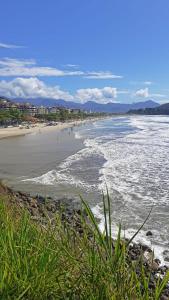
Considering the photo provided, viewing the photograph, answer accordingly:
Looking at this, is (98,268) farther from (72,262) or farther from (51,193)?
(51,193)

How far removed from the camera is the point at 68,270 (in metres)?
2.56

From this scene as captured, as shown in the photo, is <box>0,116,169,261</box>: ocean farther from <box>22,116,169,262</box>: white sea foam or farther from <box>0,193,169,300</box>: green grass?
<box>0,193,169,300</box>: green grass

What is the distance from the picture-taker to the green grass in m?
2.16

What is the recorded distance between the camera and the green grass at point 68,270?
2.16m

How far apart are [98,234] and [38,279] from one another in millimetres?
569

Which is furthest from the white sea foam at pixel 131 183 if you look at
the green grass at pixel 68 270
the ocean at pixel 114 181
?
the green grass at pixel 68 270

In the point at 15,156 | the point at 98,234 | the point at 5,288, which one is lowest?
the point at 15,156

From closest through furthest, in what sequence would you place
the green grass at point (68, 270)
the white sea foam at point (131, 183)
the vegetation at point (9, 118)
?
the green grass at point (68, 270), the white sea foam at point (131, 183), the vegetation at point (9, 118)

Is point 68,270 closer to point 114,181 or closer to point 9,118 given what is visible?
point 114,181

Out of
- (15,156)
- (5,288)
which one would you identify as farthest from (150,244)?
(15,156)

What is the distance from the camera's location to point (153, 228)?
11945mm

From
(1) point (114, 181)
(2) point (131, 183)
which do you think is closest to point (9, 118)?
(1) point (114, 181)

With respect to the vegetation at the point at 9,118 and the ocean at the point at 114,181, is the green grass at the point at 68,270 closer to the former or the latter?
the ocean at the point at 114,181

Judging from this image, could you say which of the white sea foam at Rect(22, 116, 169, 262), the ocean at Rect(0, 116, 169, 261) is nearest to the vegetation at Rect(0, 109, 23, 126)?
the ocean at Rect(0, 116, 169, 261)
